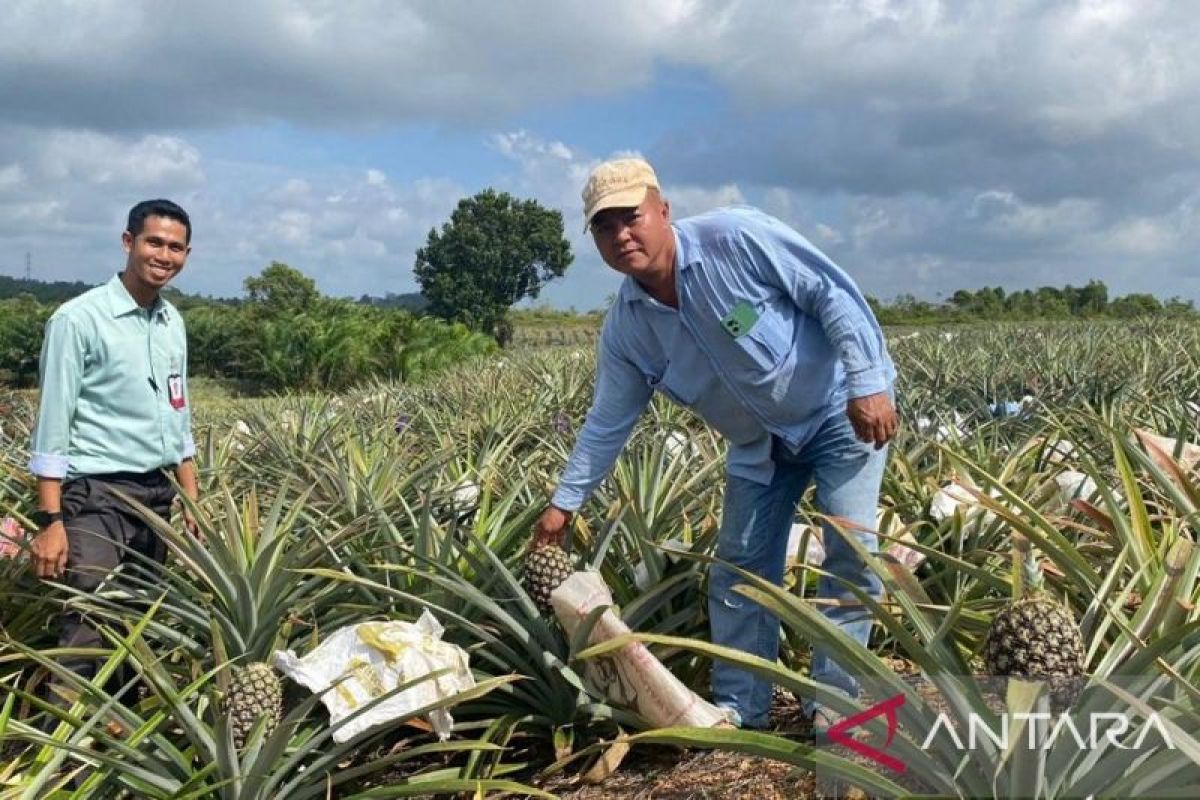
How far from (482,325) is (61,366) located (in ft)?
148

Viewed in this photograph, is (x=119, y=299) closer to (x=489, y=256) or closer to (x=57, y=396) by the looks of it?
(x=57, y=396)

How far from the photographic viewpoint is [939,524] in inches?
121

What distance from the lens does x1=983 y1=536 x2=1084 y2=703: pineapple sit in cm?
144

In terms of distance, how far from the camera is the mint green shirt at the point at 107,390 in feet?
9.20

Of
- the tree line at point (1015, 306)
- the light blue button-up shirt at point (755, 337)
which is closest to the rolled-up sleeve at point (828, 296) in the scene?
the light blue button-up shirt at point (755, 337)

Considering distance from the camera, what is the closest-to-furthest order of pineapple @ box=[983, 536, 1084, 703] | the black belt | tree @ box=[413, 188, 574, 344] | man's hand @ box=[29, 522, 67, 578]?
1. pineapple @ box=[983, 536, 1084, 703]
2. man's hand @ box=[29, 522, 67, 578]
3. the black belt
4. tree @ box=[413, 188, 574, 344]

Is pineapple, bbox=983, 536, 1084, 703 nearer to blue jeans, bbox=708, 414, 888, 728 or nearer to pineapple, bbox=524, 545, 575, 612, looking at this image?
blue jeans, bbox=708, 414, 888, 728

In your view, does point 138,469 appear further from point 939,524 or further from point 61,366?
point 939,524

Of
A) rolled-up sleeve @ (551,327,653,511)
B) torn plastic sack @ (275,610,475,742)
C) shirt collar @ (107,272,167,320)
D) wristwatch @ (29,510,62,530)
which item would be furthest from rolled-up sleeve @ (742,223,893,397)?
wristwatch @ (29,510,62,530)

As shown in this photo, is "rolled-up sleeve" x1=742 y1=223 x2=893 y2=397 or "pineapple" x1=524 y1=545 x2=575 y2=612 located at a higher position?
"rolled-up sleeve" x1=742 y1=223 x2=893 y2=397

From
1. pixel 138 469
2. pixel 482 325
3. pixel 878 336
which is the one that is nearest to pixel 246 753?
pixel 138 469

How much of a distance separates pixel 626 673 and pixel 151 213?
196 centimetres

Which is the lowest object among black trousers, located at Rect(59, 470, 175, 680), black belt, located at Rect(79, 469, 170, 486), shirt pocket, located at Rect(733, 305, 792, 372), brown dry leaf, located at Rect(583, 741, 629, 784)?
brown dry leaf, located at Rect(583, 741, 629, 784)

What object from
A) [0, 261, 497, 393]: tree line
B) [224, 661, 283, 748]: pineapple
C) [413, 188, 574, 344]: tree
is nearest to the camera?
[224, 661, 283, 748]: pineapple
